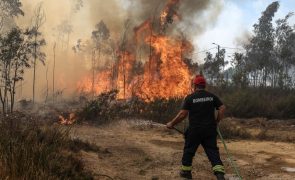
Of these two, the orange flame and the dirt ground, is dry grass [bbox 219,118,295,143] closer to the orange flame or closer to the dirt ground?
the dirt ground

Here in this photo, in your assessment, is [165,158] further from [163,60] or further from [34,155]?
[163,60]

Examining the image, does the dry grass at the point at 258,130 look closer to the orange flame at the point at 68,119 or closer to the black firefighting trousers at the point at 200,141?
the orange flame at the point at 68,119

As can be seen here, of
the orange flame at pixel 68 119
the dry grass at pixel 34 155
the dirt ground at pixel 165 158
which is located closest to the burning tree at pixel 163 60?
the orange flame at pixel 68 119

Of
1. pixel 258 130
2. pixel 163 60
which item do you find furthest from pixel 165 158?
pixel 163 60

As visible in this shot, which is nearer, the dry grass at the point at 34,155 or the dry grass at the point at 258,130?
the dry grass at the point at 34,155

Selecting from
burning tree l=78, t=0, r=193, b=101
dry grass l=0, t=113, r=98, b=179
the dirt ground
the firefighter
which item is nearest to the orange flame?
the dirt ground

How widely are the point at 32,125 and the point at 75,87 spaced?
4369cm

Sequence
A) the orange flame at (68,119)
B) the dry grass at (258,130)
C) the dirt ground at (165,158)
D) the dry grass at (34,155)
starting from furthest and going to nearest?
the orange flame at (68,119) < the dry grass at (258,130) < the dirt ground at (165,158) < the dry grass at (34,155)

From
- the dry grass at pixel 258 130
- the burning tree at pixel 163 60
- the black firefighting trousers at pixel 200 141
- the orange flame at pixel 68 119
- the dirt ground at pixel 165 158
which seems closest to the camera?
the black firefighting trousers at pixel 200 141

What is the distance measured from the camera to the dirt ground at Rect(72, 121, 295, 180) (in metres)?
8.93

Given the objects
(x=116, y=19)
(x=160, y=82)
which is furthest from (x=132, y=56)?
(x=160, y=82)

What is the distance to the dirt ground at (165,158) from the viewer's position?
29.3 ft

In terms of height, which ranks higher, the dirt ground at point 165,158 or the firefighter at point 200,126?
the firefighter at point 200,126

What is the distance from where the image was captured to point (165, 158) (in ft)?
34.6
